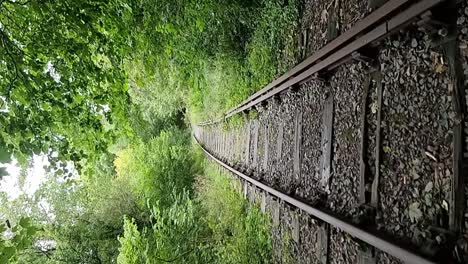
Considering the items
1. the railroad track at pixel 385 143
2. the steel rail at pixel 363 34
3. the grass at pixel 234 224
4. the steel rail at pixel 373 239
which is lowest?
the grass at pixel 234 224

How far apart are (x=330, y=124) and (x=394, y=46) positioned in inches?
51.5

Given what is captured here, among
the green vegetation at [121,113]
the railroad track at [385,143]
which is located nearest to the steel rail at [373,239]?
the railroad track at [385,143]

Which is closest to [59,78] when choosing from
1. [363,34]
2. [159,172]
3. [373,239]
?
[363,34]

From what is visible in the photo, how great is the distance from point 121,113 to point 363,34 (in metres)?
3.48

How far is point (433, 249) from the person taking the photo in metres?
2.37

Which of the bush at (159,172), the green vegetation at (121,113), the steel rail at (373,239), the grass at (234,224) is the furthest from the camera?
the bush at (159,172)

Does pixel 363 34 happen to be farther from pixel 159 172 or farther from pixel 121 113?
pixel 159 172

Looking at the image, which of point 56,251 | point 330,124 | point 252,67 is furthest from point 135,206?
point 330,124

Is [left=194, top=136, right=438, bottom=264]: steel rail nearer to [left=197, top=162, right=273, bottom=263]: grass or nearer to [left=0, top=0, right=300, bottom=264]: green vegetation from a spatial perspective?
[left=197, top=162, right=273, bottom=263]: grass

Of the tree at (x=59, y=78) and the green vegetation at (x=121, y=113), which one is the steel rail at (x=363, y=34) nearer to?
the green vegetation at (x=121, y=113)

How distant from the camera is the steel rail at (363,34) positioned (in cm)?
271

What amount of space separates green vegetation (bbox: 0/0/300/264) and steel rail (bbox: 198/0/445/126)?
1.19 m

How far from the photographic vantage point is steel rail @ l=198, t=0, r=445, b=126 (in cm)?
271

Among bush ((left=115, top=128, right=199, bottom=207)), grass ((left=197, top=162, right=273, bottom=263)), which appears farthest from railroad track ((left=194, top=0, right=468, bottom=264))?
bush ((left=115, top=128, right=199, bottom=207))
